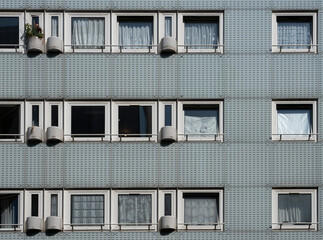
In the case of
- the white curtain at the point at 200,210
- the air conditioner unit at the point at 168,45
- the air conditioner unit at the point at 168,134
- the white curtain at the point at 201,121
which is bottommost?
the white curtain at the point at 200,210

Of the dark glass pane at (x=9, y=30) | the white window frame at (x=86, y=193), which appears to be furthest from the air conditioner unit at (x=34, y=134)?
the dark glass pane at (x=9, y=30)

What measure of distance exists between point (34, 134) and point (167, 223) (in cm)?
511

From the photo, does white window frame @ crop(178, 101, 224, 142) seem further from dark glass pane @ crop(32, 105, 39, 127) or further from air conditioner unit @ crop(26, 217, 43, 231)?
air conditioner unit @ crop(26, 217, 43, 231)

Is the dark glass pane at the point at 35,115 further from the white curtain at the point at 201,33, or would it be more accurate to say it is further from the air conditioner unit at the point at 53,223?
the white curtain at the point at 201,33

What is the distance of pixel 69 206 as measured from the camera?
83.6 ft

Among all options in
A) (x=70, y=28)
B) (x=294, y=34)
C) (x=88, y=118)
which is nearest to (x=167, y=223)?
(x=88, y=118)

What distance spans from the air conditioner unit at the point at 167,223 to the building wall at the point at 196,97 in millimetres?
347

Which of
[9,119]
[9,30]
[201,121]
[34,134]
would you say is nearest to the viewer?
[34,134]

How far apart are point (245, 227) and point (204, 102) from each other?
13.9 ft

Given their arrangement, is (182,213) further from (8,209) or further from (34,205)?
(8,209)

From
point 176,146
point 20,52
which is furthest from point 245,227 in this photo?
point 20,52

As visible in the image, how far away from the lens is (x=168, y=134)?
25.5m

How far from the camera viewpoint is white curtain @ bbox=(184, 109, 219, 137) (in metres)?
26.0

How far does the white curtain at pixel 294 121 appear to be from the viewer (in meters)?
26.1
